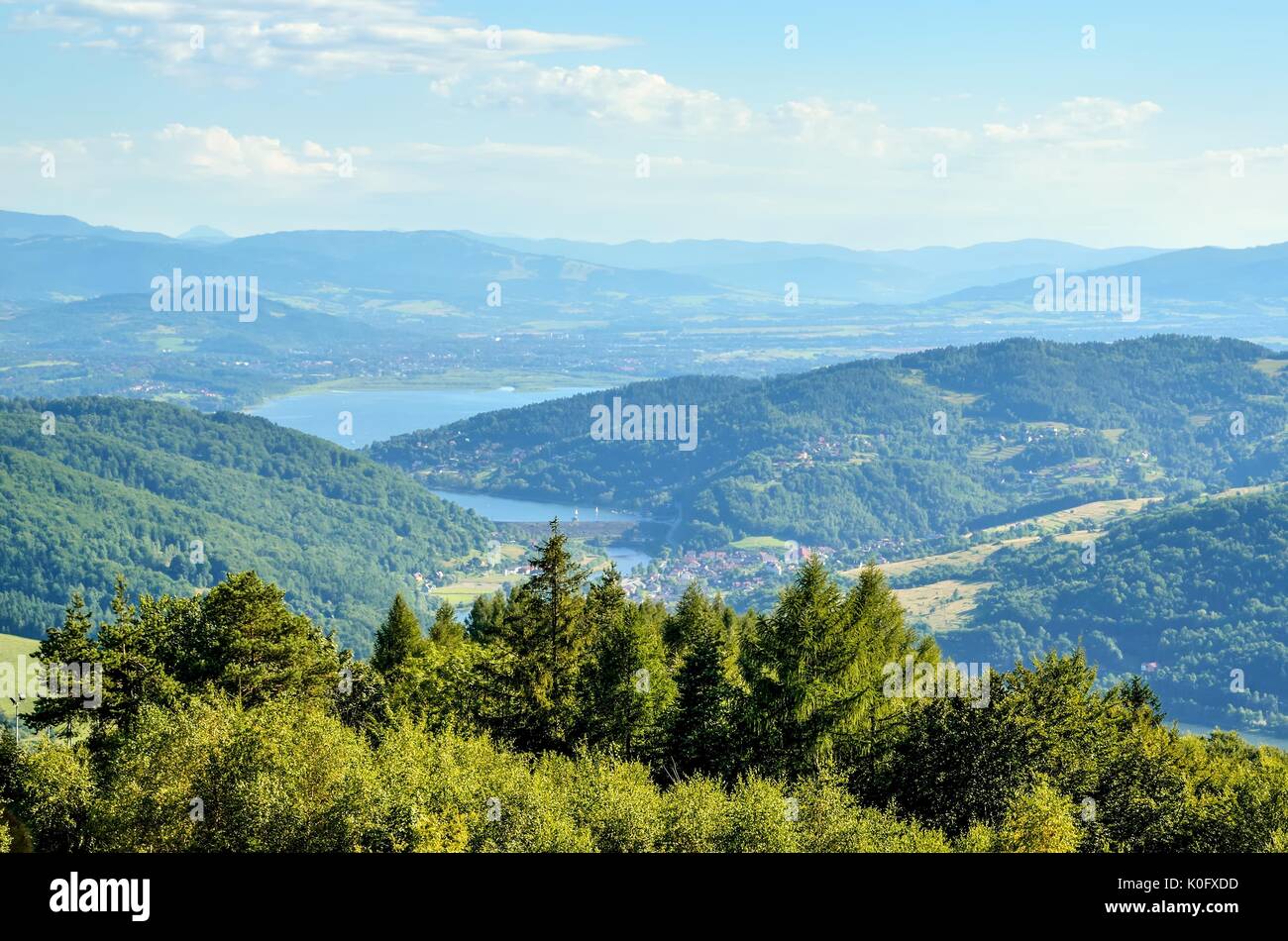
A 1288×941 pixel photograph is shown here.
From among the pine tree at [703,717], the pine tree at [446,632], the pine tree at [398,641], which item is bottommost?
the pine tree at [446,632]

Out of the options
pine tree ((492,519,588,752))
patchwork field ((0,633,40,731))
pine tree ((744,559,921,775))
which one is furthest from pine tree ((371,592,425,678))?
patchwork field ((0,633,40,731))

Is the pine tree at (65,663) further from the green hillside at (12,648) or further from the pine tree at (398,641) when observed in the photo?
the green hillside at (12,648)

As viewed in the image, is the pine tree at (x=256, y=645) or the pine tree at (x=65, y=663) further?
the pine tree at (x=256, y=645)

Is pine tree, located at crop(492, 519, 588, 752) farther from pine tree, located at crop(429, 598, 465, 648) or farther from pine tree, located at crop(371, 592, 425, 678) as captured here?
pine tree, located at crop(429, 598, 465, 648)

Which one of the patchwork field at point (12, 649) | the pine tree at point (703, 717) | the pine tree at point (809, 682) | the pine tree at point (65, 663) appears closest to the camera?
the pine tree at point (809, 682)

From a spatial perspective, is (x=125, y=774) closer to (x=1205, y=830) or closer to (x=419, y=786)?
(x=419, y=786)

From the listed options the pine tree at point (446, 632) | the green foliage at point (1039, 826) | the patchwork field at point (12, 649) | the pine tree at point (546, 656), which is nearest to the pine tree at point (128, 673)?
the pine tree at point (546, 656)

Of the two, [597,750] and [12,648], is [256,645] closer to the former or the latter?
[597,750]

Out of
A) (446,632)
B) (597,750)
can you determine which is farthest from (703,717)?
(446,632)
